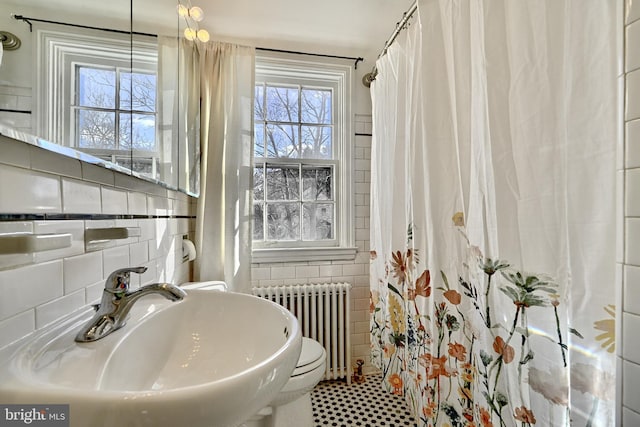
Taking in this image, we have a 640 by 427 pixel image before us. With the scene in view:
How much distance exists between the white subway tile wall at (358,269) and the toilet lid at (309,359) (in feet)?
1.68

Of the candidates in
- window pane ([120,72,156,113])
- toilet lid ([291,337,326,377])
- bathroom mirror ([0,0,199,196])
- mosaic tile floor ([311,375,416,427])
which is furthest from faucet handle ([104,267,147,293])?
mosaic tile floor ([311,375,416,427])

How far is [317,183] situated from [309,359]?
1142 millimetres

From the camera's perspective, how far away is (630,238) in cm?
65

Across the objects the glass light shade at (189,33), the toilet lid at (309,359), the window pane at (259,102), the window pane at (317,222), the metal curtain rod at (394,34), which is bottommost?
the toilet lid at (309,359)

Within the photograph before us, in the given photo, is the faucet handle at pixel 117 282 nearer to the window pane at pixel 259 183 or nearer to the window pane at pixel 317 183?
the window pane at pixel 259 183

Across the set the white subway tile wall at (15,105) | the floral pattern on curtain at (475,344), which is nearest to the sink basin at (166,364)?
the white subway tile wall at (15,105)

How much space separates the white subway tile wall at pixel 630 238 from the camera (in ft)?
2.07

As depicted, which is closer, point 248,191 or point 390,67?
point 390,67

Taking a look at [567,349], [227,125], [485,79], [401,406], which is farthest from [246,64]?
[401,406]

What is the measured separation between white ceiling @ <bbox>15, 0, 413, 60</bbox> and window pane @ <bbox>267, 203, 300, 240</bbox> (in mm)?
1059

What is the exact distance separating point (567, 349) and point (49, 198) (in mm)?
1210

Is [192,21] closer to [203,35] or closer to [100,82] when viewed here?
[203,35]

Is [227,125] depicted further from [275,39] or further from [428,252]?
[428,252]

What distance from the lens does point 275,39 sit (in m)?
1.75
